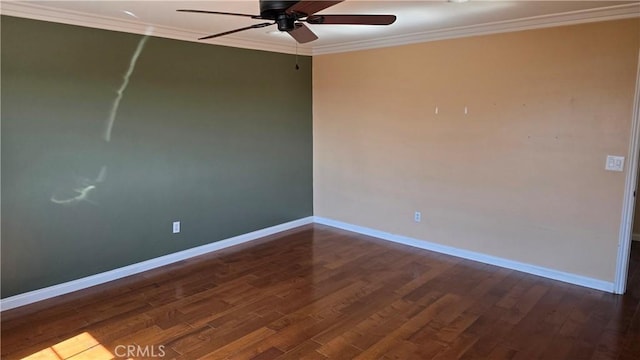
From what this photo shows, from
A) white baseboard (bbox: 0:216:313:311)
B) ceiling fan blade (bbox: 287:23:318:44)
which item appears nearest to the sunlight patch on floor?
white baseboard (bbox: 0:216:313:311)

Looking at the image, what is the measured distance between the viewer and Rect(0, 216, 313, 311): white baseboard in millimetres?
3314

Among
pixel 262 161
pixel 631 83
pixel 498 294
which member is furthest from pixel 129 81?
pixel 631 83

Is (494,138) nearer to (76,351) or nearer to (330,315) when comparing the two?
(330,315)

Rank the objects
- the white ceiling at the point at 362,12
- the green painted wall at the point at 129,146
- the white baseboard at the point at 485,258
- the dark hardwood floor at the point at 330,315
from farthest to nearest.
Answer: the white baseboard at the point at 485,258, the green painted wall at the point at 129,146, the white ceiling at the point at 362,12, the dark hardwood floor at the point at 330,315

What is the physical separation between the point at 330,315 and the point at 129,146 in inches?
92.4

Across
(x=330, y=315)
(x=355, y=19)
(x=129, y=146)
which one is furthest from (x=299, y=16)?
(x=129, y=146)

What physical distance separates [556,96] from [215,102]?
328cm

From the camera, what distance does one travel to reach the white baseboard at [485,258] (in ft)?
12.1

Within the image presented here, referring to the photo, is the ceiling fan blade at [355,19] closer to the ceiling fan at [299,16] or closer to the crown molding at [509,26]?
the ceiling fan at [299,16]

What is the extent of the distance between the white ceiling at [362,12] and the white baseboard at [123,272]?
2.16 m

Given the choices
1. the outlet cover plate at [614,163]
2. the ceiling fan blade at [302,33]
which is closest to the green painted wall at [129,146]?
the ceiling fan blade at [302,33]

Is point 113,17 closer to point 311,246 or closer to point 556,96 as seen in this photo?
point 311,246

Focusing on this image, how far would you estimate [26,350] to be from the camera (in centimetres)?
269

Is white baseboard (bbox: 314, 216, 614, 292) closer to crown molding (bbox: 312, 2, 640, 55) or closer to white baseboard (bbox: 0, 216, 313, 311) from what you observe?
white baseboard (bbox: 0, 216, 313, 311)
